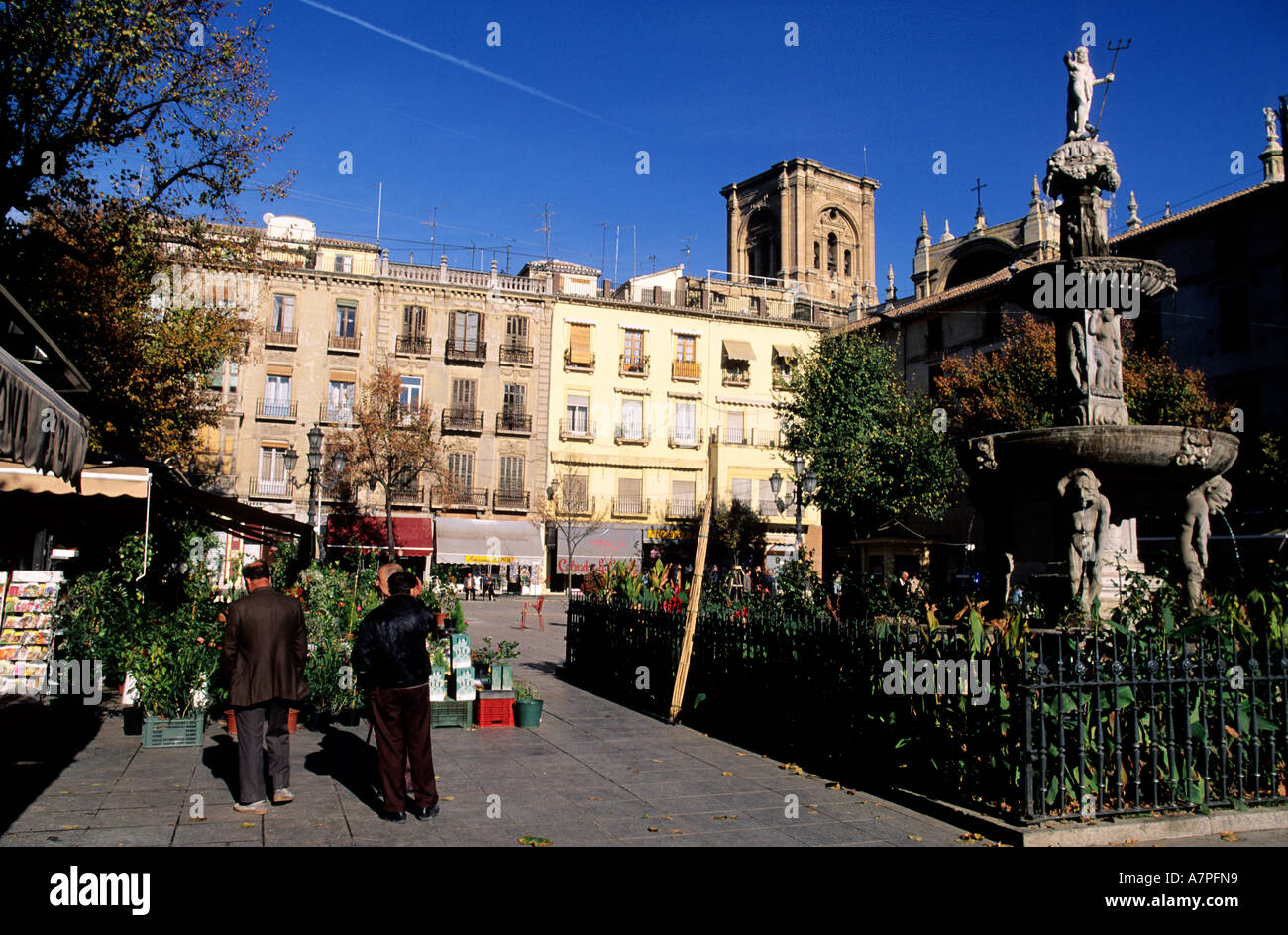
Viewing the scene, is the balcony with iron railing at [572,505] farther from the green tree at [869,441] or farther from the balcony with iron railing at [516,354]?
the green tree at [869,441]

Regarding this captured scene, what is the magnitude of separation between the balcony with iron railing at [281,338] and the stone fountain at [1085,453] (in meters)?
36.5

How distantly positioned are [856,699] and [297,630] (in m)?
4.35

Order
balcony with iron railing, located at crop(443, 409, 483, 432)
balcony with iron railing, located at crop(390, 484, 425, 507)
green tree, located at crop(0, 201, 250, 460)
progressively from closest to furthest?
green tree, located at crop(0, 201, 250, 460)
balcony with iron railing, located at crop(390, 484, 425, 507)
balcony with iron railing, located at crop(443, 409, 483, 432)

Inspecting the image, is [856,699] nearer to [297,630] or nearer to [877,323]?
[297,630]

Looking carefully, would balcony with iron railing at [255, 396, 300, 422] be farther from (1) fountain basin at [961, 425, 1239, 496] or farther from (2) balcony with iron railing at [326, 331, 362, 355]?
(1) fountain basin at [961, 425, 1239, 496]

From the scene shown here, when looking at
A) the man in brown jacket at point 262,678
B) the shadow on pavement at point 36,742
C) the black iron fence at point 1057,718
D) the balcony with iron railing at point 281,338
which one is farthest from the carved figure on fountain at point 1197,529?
the balcony with iron railing at point 281,338

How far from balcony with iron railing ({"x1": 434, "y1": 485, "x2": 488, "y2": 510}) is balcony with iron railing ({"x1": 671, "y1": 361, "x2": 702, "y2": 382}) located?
11.0 meters

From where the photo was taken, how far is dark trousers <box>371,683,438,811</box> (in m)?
6.39

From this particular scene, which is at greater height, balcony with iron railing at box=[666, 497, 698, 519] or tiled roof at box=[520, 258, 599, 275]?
tiled roof at box=[520, 258, 599, 275]

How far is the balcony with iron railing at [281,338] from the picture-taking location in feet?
135

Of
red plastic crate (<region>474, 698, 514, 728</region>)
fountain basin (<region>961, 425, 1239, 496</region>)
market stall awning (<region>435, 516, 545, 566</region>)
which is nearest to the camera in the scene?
fountain basin (<region>961, 425, 1239, 496</region>)

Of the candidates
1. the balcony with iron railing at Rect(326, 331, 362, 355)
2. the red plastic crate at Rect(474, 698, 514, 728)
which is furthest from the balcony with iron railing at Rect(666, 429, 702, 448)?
the red plastic crate at Rect(474, 698, 514, 728)

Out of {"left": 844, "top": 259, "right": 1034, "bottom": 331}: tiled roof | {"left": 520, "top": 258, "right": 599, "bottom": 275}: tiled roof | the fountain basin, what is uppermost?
{"left": 520, "top": 258, "right": 599, "bottom": 275}: tiled roof
